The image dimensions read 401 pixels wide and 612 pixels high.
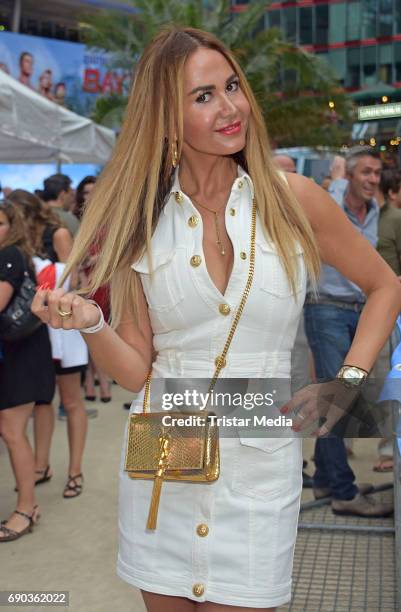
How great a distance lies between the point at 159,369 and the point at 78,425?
12.1 feet

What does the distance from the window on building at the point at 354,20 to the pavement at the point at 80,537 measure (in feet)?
171

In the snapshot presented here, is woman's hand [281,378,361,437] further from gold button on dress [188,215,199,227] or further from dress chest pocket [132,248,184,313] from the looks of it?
gold button on dress [188,215,199,227]

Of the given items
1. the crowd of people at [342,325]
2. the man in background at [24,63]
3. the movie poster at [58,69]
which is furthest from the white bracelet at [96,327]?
the man in background at [24,63]

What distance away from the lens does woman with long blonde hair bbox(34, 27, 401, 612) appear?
2.04 metres

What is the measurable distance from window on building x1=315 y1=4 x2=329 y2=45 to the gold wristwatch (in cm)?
5694

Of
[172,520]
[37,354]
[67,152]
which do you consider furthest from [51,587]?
[67,152]

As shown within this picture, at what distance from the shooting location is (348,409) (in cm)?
216

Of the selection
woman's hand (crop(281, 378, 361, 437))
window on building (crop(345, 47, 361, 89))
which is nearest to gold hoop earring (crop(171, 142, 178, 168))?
woman's hand (crop(281, 378, 361, 437))

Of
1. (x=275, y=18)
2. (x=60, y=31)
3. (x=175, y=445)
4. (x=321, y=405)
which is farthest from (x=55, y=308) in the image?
(x=275, y=18)

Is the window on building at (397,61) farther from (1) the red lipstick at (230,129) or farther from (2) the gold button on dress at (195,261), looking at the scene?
(2) the gold button on dress at (195,261)

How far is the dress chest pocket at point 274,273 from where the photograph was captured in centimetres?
204

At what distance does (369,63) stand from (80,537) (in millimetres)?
53911

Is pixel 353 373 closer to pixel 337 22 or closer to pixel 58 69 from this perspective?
pixel 58 69

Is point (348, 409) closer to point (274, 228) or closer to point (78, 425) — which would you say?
point (274, 228)
